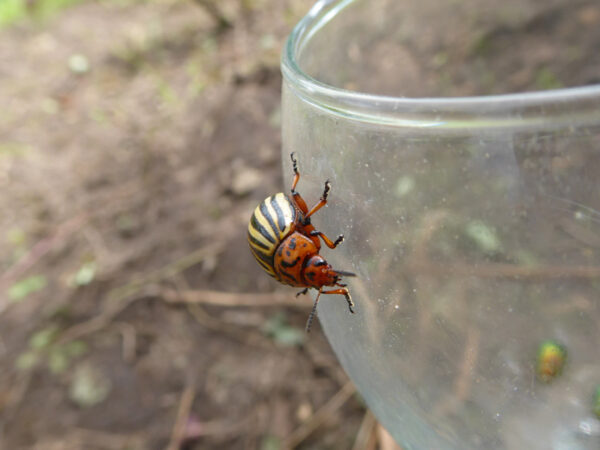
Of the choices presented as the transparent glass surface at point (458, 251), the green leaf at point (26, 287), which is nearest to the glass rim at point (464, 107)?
the transparent glass surface at point (458, 251)

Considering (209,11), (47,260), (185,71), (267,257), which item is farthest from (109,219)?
(267,257)

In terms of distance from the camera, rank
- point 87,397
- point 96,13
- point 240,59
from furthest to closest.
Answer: point 96,13
point 240,59
point 87,397

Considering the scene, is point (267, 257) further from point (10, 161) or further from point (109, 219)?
point (10, 161)

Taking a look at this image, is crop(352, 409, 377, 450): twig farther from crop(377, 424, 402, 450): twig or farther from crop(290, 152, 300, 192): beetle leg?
crop(290, 152, 300, 192): beetle leg

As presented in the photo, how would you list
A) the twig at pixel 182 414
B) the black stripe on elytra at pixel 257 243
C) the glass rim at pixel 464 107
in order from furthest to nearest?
the twig at pixel 182 414 < the black stripe on elytra at pixel 257 243 < the glass rim at pixel 464 107

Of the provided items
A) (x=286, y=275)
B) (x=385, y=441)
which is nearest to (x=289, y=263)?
(x=286, y=275)

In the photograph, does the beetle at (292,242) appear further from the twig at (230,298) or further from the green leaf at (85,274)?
the green leaf at (85,274)
